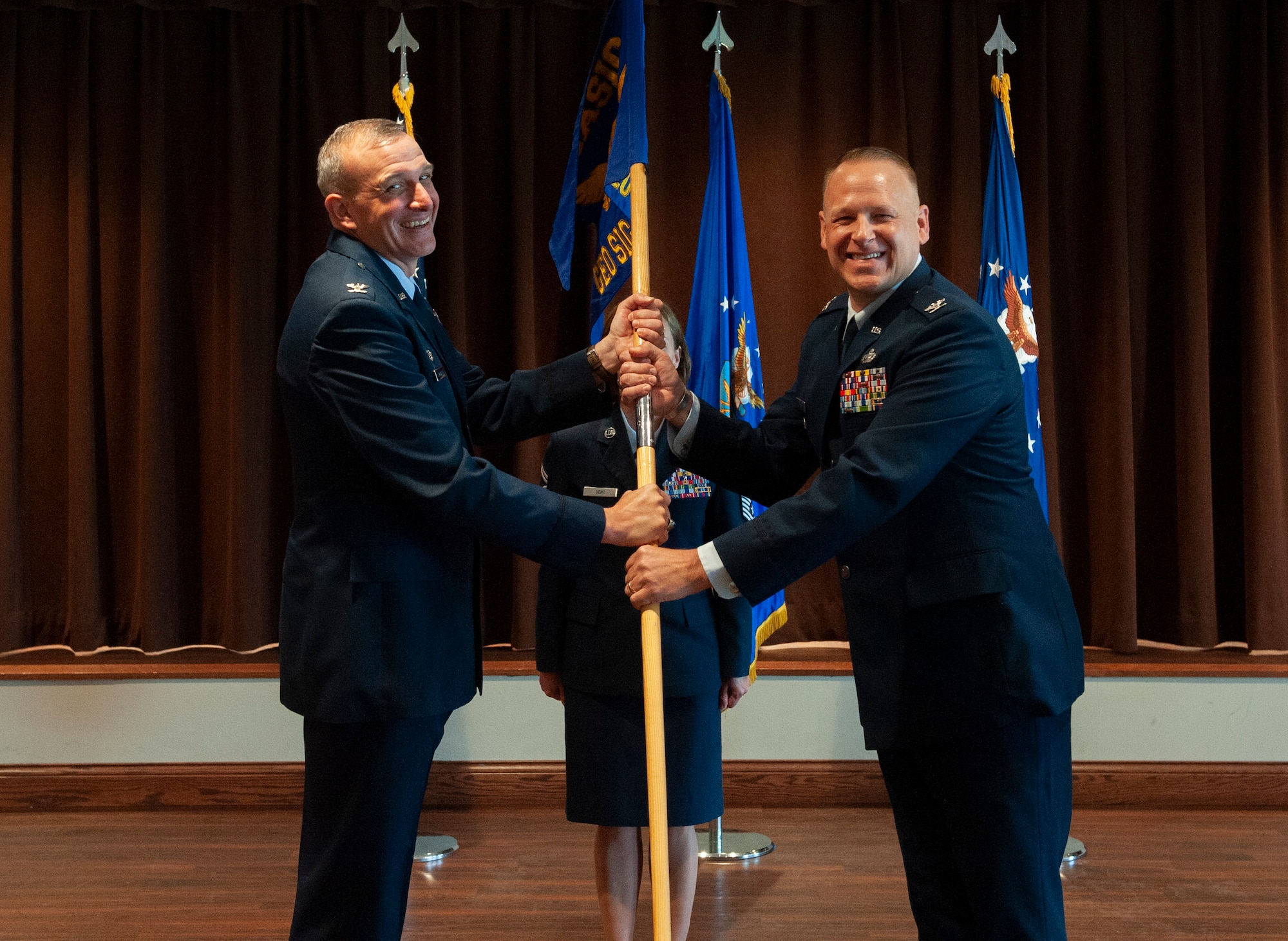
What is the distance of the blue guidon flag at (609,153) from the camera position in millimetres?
2180

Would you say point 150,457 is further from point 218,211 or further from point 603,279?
point 603,279

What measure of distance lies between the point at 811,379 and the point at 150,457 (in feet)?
9.86

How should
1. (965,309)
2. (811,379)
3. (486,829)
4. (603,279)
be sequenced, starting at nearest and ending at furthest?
(965,309)
(811,379)
(603,279)
(486,829)

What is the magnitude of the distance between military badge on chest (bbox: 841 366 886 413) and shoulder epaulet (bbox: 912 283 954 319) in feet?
0.40

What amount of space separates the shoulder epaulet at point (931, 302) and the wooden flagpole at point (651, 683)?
0.54 meters

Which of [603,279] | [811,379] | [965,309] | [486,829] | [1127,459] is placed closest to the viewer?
[965,309]

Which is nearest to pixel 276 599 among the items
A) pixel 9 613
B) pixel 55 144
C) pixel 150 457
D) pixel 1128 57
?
pixel 150 457

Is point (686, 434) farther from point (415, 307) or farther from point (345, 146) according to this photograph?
point (345, 146)

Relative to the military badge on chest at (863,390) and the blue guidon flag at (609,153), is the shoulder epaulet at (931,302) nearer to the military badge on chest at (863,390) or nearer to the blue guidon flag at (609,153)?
the military badge on chest at (863,390)

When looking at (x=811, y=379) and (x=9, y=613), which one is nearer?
(x=811, y=379)

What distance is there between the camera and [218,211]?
4.26 m

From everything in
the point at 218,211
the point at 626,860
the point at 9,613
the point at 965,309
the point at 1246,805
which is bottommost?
the point at 1246,805

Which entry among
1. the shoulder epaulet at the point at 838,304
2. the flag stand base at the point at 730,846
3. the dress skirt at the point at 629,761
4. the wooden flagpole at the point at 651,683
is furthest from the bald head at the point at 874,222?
the flag stand base at the point at 730,846

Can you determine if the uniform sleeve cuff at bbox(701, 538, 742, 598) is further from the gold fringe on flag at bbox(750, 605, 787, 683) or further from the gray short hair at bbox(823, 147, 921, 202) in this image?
the gold fringe on flag at bbox(750, 605, 787, 683)
